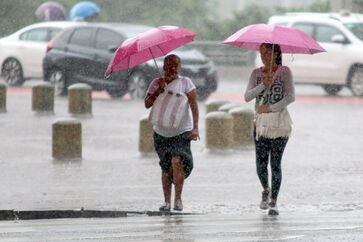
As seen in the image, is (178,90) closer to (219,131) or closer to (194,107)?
(194,107)

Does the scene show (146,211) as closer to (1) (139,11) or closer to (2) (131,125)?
(2) (131,125)

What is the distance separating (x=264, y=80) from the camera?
8.77 metres

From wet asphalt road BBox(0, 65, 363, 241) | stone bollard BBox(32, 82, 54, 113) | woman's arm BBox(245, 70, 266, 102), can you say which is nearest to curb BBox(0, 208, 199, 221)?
wet asphalt road BBox(0, 65, 363, 241)

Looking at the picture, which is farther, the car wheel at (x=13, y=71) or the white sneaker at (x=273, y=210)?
the car wheel at (x=13, y=71)

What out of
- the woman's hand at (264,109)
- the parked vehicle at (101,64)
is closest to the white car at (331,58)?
the parked vehicle at (101,64)

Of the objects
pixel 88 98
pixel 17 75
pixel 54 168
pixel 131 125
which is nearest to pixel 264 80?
pixel 54 168

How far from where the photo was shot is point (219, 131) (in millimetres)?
13797

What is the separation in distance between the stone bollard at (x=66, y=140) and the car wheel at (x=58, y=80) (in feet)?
34.3

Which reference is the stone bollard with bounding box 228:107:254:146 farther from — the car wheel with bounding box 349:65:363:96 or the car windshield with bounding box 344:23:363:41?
the car windshield with bounding box 344:23:363:41

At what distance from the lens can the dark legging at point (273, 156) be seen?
891 centimetres

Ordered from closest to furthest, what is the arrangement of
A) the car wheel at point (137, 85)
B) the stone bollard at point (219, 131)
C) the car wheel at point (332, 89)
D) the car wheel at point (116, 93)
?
the stone bollard at point (219, 131) → the car wheel at point (137, 85) → the car wheel at point (116, 93) → the car wheel at point (332, 89)

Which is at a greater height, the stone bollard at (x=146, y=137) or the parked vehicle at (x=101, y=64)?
the parked vehicle at (x=101, y=64)

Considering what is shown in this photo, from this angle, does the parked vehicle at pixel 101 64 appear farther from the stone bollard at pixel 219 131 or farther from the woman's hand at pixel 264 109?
the woman's hand at pixel 264 109

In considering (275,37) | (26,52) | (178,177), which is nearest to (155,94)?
(178,177)
